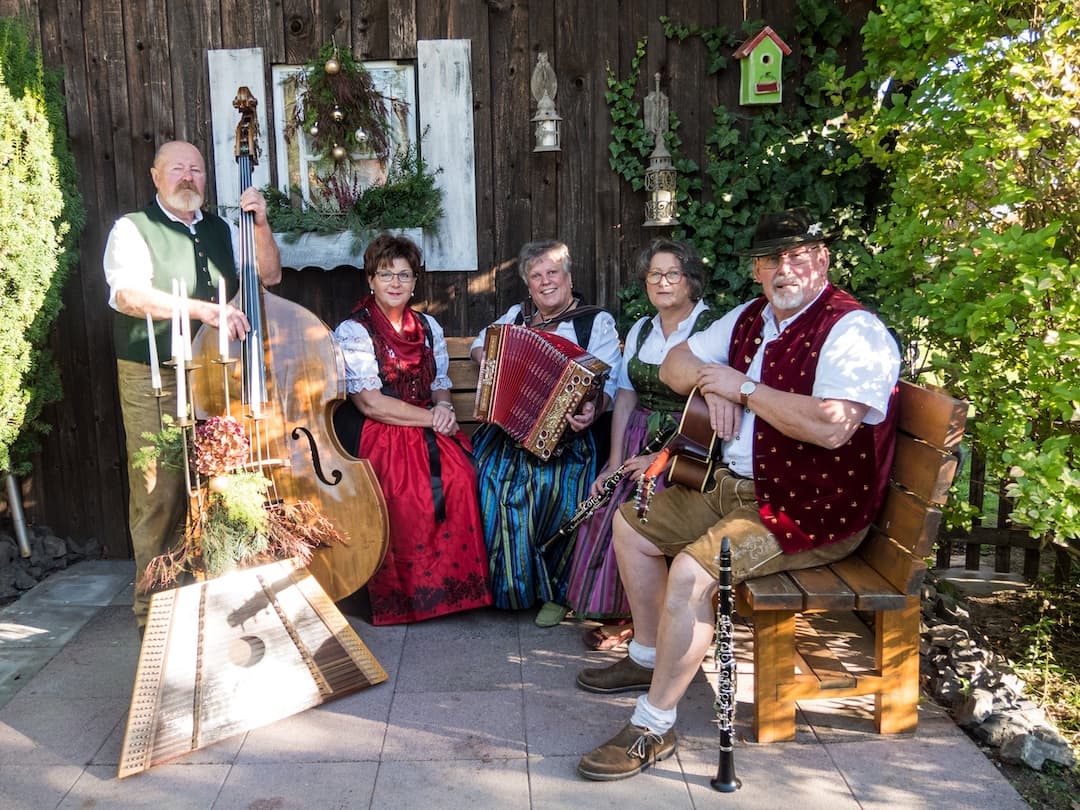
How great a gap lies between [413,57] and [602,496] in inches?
86.4

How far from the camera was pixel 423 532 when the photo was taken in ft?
11.8

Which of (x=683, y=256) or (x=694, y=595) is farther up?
(x=683, y=256)

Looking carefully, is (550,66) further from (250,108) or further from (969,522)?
(969,522)

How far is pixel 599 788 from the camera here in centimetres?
244

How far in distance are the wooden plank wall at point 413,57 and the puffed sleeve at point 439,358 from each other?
41 centimetres

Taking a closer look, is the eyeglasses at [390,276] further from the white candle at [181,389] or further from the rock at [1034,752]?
the rock at [1034,752]

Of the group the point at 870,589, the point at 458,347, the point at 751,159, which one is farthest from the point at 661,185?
the point at 870,589

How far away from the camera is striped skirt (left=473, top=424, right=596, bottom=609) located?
362 cm

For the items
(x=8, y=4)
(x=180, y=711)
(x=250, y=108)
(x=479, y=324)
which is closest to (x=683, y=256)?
(x=479, y=324)

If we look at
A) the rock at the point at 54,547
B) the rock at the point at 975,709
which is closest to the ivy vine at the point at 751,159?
the rock at the point at 975,709

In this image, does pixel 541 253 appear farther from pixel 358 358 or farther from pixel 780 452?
pixel 780 452

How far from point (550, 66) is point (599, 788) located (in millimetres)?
3042

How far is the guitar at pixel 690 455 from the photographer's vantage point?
290 centimetres

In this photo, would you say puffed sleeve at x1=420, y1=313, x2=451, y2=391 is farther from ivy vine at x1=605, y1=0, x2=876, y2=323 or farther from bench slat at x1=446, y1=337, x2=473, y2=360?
ivy vine at x1=605, y1=0, x2=876, y2=323
